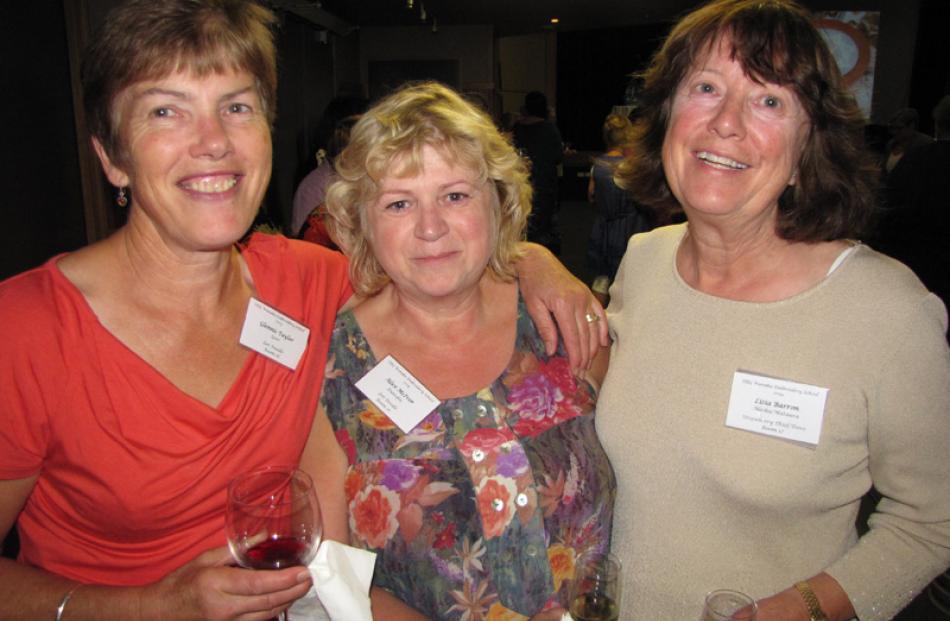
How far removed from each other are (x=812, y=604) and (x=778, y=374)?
1.69ft

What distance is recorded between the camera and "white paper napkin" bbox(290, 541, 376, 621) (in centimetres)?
132

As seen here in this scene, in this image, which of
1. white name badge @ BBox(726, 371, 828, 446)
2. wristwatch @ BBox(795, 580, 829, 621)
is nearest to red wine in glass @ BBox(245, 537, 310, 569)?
white name badge @ BBox(726, 371, 828, 446)

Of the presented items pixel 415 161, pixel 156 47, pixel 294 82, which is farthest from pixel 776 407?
pixel 294 82

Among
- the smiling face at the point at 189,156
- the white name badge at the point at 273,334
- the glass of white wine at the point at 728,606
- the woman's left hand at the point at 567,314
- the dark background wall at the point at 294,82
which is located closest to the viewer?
the glass of white wine at the point at 728,606

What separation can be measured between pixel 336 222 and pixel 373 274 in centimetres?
19

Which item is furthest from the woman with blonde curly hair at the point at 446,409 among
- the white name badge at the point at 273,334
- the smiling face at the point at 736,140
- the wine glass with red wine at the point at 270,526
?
the smiling face at the point at 736,140

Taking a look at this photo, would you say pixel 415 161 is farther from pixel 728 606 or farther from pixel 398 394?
pixel 728 606

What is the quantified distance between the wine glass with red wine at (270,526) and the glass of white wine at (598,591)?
0.55m

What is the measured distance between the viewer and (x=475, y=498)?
5.48 feet

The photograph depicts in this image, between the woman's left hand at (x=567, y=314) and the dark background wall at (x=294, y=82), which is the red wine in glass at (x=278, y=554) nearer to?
the woman's left hand at (x=567, y=314)

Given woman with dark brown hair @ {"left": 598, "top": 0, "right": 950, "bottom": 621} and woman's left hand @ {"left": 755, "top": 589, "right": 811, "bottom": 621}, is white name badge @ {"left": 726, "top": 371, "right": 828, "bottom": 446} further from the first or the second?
woman's left hand @ {"left": 755, "top": 589, "right": 811, "bottom": 621}

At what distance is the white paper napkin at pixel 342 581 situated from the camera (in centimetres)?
132

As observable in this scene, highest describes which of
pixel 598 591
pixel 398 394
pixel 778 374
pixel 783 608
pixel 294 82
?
pixel 294 82

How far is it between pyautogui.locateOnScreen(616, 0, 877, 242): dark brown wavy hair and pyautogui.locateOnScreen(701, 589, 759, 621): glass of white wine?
2.84 feet
